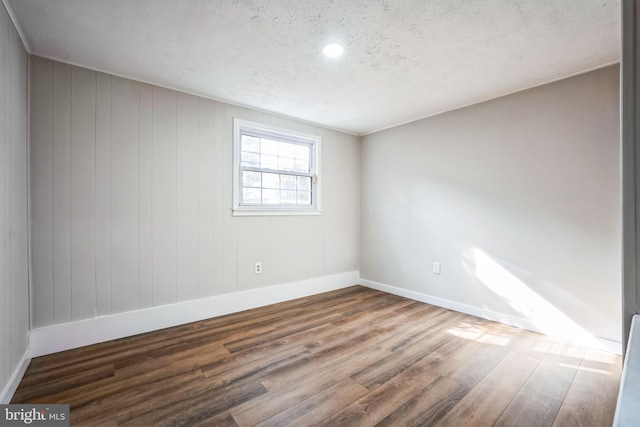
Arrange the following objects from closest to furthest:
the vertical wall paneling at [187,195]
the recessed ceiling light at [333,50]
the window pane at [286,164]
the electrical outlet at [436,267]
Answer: the recessed ceiling light at [333,50] → the vertical wall paneling at [187,195] → the electrical outlet at [436,267] → the window pane at [286,164]

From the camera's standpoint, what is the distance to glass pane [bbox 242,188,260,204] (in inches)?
130

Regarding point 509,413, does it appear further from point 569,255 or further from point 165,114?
point 165,114

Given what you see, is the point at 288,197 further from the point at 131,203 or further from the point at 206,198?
the point at 131,203

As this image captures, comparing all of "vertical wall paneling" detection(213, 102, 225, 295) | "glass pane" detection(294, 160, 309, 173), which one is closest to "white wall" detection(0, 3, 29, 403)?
"vertical wall paneling" detection(213, 102, 225, 295)

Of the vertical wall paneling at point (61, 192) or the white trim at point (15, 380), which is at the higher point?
the vertical wall paneling at point (61, 192)

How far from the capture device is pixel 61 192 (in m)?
2.26

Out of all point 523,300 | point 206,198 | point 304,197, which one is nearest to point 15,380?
point 206,198

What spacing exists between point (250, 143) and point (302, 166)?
30.7 inches

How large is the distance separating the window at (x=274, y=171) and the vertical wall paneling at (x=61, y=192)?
4.57ft

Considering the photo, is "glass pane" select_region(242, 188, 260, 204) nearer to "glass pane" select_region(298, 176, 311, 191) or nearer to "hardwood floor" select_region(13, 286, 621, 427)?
"glass pane" select_region(298, 176, 311, 191)

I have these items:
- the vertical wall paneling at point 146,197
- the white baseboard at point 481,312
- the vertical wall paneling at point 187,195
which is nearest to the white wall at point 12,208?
the vertical wall paneling at point 146,197

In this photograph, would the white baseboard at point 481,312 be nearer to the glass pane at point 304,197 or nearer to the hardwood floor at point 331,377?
the hardwood floor at point 331,377

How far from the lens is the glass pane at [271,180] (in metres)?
3.46

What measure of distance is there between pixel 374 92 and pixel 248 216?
1911mm
